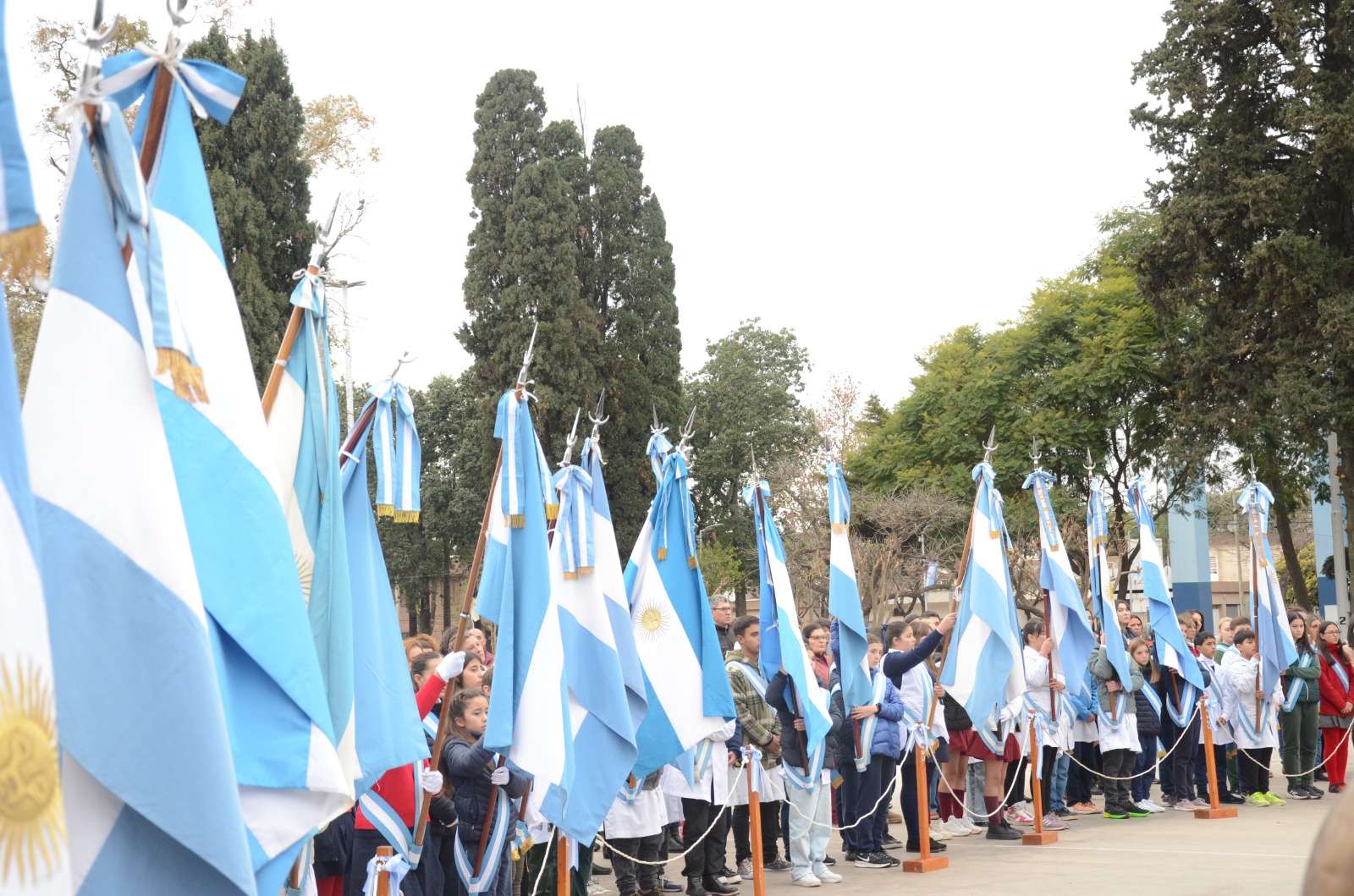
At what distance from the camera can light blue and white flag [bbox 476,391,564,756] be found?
265 inches

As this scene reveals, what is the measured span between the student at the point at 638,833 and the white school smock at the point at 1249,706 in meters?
7.78

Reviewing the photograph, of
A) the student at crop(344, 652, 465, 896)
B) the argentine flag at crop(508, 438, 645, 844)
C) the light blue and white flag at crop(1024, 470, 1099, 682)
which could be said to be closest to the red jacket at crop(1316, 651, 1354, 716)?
the light blue and white flag at crop(1024, 470, 1099, 682)

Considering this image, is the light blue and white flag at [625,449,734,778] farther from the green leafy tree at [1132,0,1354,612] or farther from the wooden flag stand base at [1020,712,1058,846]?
the green leafy tree at [1132,0,1354,612]

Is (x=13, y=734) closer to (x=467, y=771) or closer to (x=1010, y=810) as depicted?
(x=467, y=771)

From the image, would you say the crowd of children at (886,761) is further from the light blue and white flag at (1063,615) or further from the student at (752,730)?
the light blue and white flag at (1063,615)

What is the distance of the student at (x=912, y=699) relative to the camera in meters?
10.4

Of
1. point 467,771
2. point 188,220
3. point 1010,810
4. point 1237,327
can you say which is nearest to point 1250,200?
point 1237,327

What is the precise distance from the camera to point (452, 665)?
20.4 ft

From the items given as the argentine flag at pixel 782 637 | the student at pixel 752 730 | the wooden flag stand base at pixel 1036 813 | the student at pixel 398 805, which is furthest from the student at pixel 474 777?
the wooden flag stand base at pixel 1036 813

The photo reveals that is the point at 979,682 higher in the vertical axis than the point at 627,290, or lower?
lower

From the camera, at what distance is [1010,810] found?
1271 centimetres

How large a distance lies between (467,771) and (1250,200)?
20164mm

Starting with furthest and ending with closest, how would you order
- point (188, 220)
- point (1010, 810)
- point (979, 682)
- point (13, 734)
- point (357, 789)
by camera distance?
point (1010, 810) < point (979, 682) < point (357, 789) < point (188, 220) < point (13, 734)

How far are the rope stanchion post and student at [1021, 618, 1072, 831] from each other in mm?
3833
